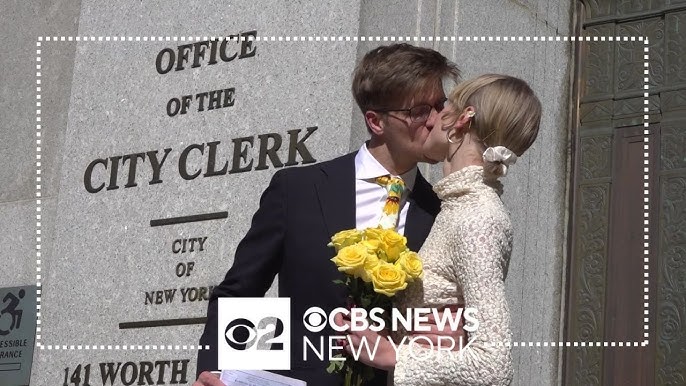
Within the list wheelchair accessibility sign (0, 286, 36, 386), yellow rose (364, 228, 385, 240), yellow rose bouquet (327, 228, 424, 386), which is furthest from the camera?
wheelchair accessibility sign (0, 286, 36, 386)

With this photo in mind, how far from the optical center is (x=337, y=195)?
13.9ft

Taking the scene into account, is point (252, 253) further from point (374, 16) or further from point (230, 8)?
point (230, 8)

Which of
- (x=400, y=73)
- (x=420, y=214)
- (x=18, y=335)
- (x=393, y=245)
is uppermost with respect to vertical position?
(x=400, y=73)

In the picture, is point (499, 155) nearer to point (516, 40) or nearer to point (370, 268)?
point (370, 268)

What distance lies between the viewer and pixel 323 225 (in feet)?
13.7

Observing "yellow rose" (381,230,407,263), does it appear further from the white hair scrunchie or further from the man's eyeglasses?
the man's eyeglasses

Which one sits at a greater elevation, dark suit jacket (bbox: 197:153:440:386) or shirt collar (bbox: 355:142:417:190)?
shirt collar (bbox: 355:142:417:190)

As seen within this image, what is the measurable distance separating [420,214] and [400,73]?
0.46m

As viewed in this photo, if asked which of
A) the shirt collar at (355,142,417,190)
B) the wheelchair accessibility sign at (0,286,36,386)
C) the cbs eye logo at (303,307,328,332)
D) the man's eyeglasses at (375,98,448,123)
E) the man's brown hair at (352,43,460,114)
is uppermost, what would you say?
the man's brown hair at (352,43,460,114)

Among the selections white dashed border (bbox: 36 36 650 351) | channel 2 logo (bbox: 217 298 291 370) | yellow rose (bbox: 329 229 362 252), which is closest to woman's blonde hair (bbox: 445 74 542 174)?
yellow rose (bbox: 329 229 362 252)

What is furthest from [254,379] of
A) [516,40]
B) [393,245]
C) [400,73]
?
→ [516,40]

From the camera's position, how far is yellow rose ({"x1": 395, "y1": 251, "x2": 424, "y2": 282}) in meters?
3.74

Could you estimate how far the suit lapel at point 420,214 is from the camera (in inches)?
165

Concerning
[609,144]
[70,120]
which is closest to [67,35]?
[70,120]
